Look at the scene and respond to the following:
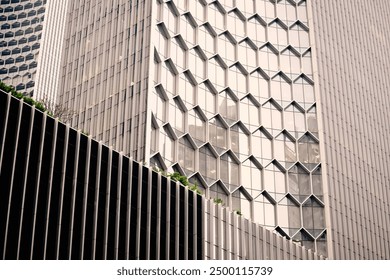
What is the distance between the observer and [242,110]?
84.8 meters

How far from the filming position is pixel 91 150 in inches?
1833

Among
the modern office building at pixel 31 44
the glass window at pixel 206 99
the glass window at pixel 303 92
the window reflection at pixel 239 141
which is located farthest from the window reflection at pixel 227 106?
the modern office building at pixel 31 44

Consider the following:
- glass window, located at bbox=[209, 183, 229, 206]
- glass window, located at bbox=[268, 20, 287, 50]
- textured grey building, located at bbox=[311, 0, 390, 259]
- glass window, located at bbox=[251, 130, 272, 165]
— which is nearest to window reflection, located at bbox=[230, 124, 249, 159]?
glass window, located at bbox=[251, 130, 272, 165]

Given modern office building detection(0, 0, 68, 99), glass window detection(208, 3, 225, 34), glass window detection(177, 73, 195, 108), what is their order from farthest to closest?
modern office building detection(0, 0, 68, 99)
glass window detection(208, 3, 225, 34)
glass window detection(177, 73, 195, 108)

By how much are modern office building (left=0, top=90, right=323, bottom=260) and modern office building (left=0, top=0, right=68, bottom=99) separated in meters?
89.5

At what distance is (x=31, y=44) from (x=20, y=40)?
3.03 metres

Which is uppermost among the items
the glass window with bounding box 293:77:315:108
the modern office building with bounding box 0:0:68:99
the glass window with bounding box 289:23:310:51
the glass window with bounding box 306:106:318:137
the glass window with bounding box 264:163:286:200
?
the modern office building with bounding box 0:0:68:99

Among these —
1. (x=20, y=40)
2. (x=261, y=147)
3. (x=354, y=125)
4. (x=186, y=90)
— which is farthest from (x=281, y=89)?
(x=20, y=40)

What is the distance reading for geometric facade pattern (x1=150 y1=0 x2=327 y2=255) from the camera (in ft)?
251

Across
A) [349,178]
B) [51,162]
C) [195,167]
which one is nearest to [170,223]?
[51,162]

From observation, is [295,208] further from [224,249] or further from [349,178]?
[224,249]

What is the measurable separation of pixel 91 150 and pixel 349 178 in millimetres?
48957

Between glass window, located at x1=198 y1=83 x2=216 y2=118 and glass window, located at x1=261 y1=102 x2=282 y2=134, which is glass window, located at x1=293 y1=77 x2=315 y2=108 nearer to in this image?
glass window, located at x1=261 y1=102 x2=282 y2=134

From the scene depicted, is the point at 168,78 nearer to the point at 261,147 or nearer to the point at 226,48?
the point at 226,48
